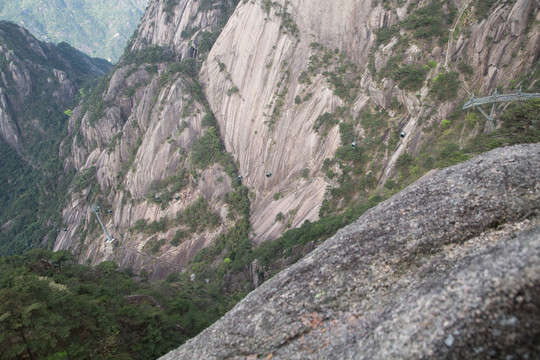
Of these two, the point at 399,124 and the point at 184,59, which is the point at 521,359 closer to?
the point at 399,124

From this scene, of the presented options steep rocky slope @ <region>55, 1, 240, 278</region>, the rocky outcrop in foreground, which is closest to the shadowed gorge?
the rocky outcrop in foreground

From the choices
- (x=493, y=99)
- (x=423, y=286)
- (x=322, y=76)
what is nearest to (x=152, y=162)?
(x=322, y=76)

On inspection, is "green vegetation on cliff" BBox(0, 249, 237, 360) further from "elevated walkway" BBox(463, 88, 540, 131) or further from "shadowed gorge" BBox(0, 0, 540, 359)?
"elevated walkway" BBox(463, 88, 540, 131)

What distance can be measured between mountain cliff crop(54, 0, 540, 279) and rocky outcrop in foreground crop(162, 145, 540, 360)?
33.3ft

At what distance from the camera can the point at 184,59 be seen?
62.4 meters

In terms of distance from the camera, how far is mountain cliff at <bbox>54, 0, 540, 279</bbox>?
28.8 metres

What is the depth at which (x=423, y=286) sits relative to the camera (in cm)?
937

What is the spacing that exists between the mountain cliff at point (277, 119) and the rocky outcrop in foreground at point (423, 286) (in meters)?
10.2

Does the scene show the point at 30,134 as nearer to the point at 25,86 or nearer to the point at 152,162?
the point at 25,86

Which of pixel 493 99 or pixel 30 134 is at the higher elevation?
pixel 30 134

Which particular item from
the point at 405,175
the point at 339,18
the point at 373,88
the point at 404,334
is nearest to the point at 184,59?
the point at 339,18

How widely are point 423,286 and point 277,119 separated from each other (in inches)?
1614

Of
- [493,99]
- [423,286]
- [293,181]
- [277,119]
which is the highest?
[277,119]

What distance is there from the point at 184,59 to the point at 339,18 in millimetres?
32970
